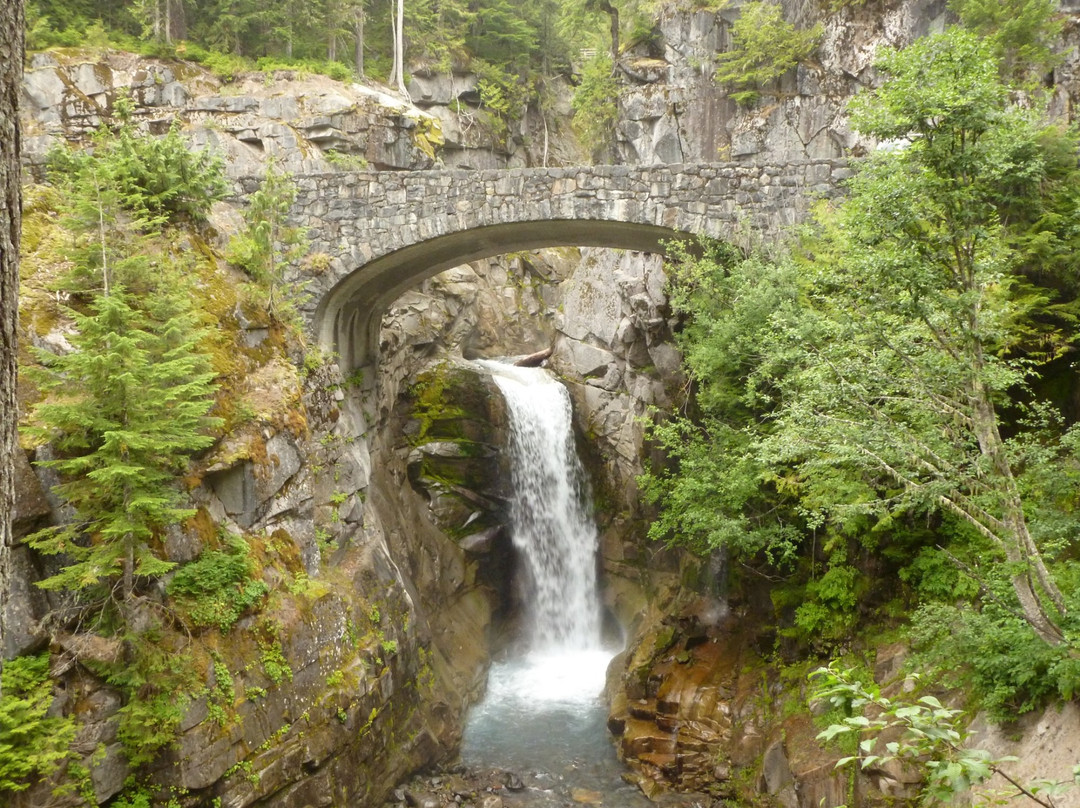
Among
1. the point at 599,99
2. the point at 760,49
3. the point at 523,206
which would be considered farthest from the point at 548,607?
the point at 760,49

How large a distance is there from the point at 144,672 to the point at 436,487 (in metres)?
10.5

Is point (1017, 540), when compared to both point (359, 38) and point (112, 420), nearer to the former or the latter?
point (112, 420)

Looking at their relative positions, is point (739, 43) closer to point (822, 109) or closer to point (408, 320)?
point (822, 109)

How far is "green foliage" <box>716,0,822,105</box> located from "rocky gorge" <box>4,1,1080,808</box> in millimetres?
455

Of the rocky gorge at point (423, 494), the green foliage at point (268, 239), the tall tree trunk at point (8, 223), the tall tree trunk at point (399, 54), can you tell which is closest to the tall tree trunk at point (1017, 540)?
the rocky gorge at point (423, 494)

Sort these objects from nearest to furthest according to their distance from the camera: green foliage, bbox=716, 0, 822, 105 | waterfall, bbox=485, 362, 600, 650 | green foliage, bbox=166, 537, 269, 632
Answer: green foliage, bbox=166, 537, 269, 632 < waterfall, bbox=485, 362, 600, 650 < green foliage, bbox=716, 0, 822, 105

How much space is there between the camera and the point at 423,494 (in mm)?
17938

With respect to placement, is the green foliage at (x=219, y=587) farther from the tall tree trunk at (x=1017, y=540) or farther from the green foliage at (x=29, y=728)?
the tall tree trunk at (x=1017, y=540)

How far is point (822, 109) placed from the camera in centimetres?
1931

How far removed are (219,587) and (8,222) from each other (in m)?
7.35

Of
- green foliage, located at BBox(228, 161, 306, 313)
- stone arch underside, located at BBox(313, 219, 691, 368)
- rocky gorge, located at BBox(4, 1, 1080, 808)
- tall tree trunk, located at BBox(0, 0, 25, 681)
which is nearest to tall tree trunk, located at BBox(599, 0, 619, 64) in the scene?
rocky gorge, located at BBox(4, 1, 1080, 808)

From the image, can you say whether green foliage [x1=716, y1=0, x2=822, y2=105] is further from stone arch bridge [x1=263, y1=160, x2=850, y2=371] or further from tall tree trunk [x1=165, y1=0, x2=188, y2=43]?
tall tree trunk [x1=165, y1=0, x2=188, y2=43]

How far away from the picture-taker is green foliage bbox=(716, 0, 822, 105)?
63.9ft

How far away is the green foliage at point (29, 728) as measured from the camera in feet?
21.8
